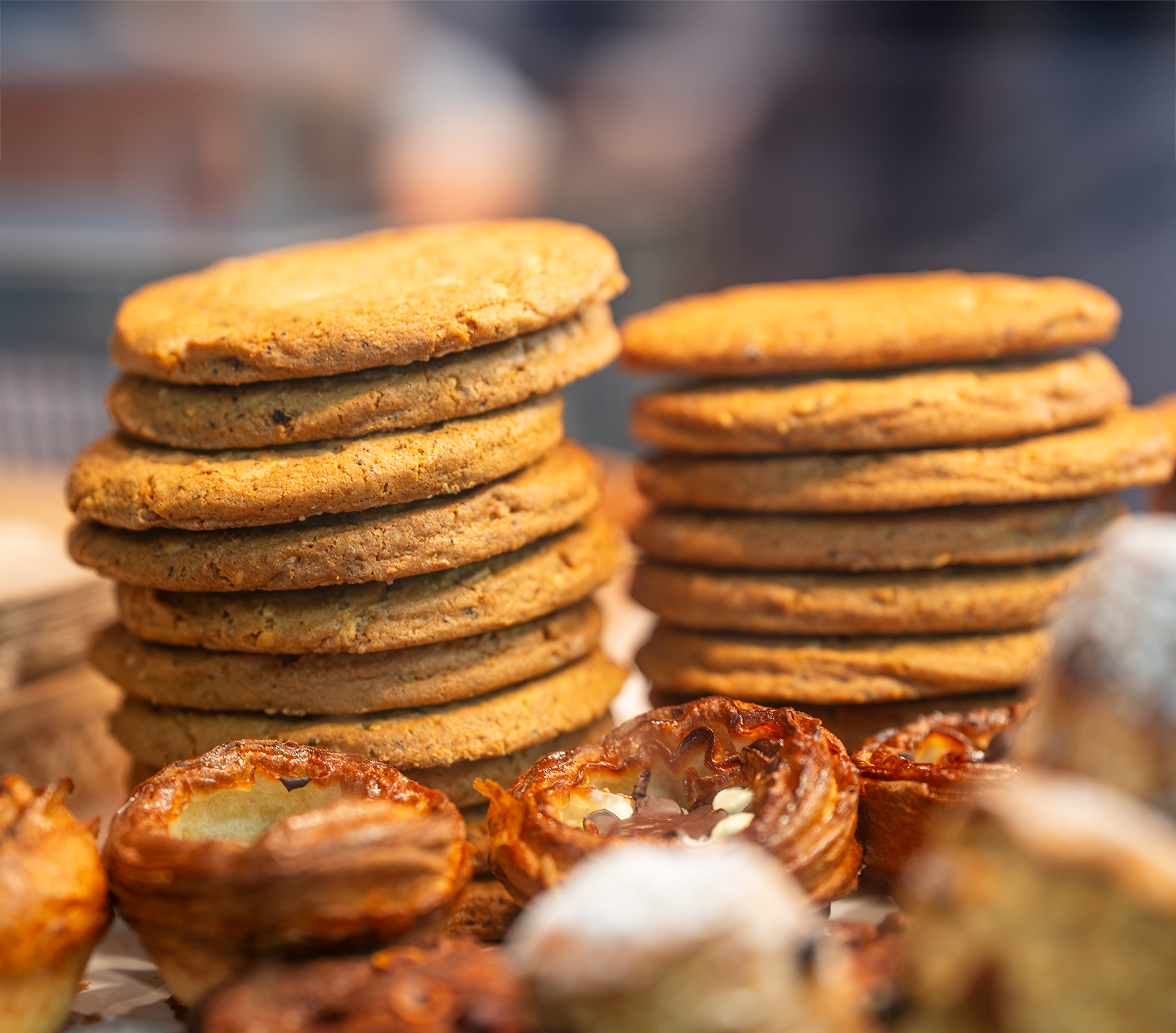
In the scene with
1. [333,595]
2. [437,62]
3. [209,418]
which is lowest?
[333,595]

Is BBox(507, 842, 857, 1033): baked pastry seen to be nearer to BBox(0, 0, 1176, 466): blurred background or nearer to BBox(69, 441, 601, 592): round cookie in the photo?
BBox(69, 441, 601, 592): round cookie

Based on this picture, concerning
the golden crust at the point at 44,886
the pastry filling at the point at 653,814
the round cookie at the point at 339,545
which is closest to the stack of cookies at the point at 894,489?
the round cookie at the point at 339,545

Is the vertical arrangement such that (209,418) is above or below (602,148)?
below

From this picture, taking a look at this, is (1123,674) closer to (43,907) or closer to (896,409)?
(896,409)

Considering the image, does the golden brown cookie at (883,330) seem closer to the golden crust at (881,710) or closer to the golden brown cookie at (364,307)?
the golden brown cookie at (364,307)

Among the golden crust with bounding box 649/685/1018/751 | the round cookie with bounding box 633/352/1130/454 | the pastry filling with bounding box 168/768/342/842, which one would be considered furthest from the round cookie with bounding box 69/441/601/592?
the golden crust with bounding box 649/685/1018/751

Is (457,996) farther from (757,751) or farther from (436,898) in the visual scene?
(757,751)

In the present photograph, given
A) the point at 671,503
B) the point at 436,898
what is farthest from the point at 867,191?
the point at 436,898

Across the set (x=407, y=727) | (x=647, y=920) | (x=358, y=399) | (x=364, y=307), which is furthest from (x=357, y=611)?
(x=647, y=920)

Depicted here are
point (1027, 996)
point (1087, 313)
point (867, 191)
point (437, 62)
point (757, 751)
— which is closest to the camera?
point (1027, 996)
